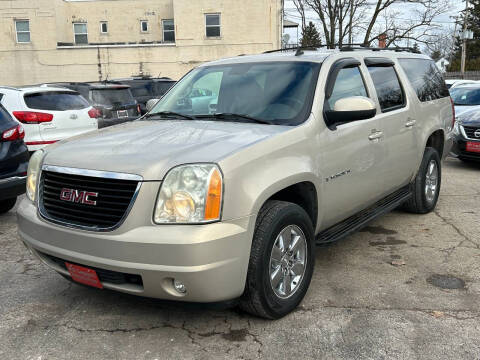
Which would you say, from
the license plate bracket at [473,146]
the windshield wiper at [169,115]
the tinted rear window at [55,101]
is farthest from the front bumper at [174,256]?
the license plate bracket at [473,146]

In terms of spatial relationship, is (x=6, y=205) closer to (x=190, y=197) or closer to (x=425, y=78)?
(x=190, y=197)

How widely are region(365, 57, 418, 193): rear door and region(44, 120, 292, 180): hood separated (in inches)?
62.3

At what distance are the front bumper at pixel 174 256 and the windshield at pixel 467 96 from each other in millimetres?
10062

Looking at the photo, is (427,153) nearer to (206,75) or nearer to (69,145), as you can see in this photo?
(206,75)

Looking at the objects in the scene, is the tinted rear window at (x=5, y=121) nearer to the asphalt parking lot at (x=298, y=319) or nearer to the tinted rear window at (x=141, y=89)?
the asphalt parking lot at (x=298, y=319)

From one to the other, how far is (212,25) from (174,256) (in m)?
24.8

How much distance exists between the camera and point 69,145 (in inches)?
132

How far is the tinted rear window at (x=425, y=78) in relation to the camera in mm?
5441

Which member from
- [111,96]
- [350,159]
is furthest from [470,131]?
[111,96]

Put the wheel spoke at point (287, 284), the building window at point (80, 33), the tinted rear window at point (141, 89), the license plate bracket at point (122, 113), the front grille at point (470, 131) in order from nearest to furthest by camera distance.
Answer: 1. the wheel spoke at point (287, 284)
2. the front grille at point (470, 131)
3. the license plate bracket at point (122, 113)
4. the tinted rear window at point (141, 89)
5. the building window at point (80, 33)

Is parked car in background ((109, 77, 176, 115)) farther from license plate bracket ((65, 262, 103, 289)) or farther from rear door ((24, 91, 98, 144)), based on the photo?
license plate bracket ((65, 262, 103, 289))

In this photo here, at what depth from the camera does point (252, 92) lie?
3.98 meters

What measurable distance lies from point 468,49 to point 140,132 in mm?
56333

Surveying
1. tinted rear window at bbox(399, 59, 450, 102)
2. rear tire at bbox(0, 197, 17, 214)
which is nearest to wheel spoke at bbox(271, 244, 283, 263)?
tinted rear window at bbox(399, 59, 450, 102)
